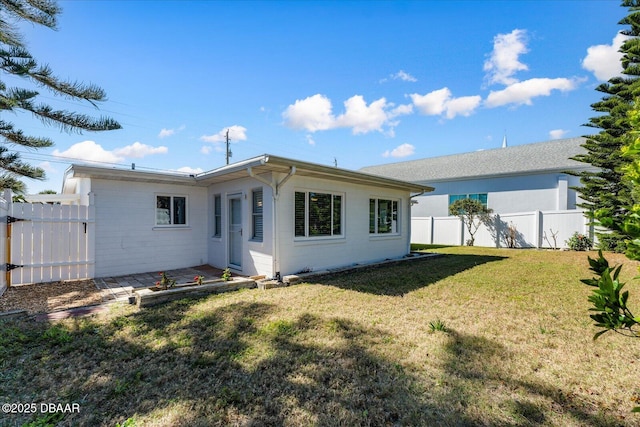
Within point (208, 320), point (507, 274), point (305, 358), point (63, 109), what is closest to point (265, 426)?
point (305, 358)

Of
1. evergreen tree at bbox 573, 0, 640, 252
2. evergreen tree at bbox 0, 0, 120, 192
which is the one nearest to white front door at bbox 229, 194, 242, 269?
evergreen tree at bbox 0, 0, 120, 192

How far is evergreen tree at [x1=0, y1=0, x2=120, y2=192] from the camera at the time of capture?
22.7 feet

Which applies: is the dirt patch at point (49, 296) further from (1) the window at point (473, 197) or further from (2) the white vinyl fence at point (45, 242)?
(1) the window at point (473, 197)

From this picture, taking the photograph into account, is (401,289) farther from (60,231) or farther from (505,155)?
(505,155)

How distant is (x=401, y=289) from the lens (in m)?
6.19

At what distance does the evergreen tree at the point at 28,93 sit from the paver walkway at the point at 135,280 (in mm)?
4079

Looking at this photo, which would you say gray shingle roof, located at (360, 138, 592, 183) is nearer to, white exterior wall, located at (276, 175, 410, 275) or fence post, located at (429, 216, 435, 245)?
fence post, located at (429, 216, 435, 245)

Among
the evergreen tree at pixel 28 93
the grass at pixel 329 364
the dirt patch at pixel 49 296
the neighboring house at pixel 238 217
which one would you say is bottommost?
the grass at pixel 329 364

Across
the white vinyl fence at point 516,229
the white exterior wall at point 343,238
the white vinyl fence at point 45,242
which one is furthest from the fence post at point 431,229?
the white vinyl fence at point 45,242

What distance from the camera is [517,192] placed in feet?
52.5

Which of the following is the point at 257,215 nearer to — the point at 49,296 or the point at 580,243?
the point at 49,296

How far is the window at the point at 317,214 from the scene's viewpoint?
7.32 m

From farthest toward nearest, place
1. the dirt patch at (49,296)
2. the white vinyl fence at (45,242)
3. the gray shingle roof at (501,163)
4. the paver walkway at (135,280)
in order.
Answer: the gray shingle roof at (501,163), the white vinyl fence at (45,242), the paver walkway at (135,280), the dirt patch at (49,296)

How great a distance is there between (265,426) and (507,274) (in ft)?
25.3
